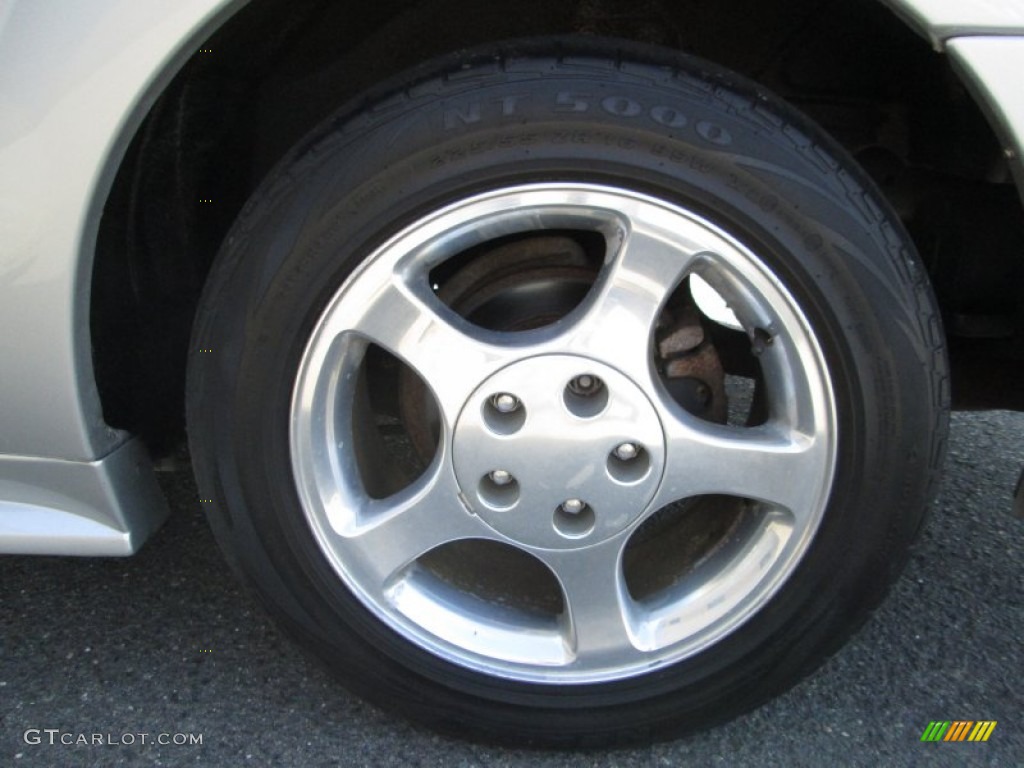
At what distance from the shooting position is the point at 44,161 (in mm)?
1112

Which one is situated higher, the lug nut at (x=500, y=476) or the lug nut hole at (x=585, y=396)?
the lug nut hole at (x=585, y=396)

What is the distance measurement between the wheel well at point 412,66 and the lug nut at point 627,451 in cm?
63

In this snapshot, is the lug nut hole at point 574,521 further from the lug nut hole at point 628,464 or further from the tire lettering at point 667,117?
the tire lettering at point 667,117

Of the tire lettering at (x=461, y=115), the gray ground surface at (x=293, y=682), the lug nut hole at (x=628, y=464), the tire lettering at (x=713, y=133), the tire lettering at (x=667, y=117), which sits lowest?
the gray ground surface at (x=293, y=682)

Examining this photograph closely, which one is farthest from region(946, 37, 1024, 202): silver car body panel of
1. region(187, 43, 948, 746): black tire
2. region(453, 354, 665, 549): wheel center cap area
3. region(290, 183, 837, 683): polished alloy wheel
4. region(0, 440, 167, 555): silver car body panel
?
region(0, 440, 167, 555): silver car body panel

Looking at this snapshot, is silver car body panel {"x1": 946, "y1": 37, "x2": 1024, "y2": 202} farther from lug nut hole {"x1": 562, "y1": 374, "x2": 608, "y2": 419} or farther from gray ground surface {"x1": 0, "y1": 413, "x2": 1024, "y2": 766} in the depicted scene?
gray ground surface {"x1": 0, "y1": 413, "x2": 1024, "y2": 766}

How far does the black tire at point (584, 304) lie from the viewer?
113 cm

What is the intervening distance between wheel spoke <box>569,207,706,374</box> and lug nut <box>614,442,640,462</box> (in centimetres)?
10

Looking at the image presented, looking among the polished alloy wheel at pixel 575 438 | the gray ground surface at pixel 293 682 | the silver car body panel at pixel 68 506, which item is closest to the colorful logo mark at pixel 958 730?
the gray ground surface at pixel 293 682

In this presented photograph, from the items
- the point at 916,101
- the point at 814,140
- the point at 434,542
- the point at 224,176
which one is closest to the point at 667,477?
the point at 434,542

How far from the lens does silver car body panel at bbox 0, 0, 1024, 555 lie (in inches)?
41.3

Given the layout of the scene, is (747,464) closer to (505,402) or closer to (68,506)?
(505,402)

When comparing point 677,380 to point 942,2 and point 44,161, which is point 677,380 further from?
point 44,161

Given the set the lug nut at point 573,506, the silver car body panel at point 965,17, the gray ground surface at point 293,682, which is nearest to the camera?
Answer: the silver car body panel at point 965,17
